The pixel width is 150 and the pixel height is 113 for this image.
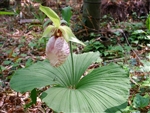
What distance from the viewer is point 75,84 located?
3.78ft

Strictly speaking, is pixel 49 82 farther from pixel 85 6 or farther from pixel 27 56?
pixel 85 6

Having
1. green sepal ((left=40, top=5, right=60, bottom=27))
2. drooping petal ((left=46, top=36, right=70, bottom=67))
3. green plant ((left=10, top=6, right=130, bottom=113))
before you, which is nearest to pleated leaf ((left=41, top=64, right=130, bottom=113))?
green plant ((left=10, top=6, right=130, bottom=113))

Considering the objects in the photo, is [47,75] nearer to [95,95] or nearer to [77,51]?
[95,95]

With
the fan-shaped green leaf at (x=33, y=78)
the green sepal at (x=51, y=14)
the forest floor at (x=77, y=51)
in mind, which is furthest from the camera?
the forest floor at (x=77, y=51)

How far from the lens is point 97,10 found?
2.46 meters

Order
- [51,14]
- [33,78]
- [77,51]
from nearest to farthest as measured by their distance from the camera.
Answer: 1. [51,14]
2. [33,78]
3. [77,51]

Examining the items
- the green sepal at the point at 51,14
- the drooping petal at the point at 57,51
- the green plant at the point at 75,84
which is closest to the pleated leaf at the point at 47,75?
the green plant at the point at 75,84

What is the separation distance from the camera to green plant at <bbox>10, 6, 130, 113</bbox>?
904mm

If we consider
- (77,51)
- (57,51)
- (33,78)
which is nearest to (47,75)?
(33,78)

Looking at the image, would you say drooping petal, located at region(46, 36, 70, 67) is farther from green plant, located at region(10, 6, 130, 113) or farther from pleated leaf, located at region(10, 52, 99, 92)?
pleated leaf, located at region(10, 52, 99, 92)

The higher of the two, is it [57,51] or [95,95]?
[57,51]

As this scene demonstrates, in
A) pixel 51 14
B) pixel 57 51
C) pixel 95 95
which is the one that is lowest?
pixel 95 95

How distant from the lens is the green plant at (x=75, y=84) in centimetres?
90

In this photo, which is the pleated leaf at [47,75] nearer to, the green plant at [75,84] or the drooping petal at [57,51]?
the green plant at [75,84]
